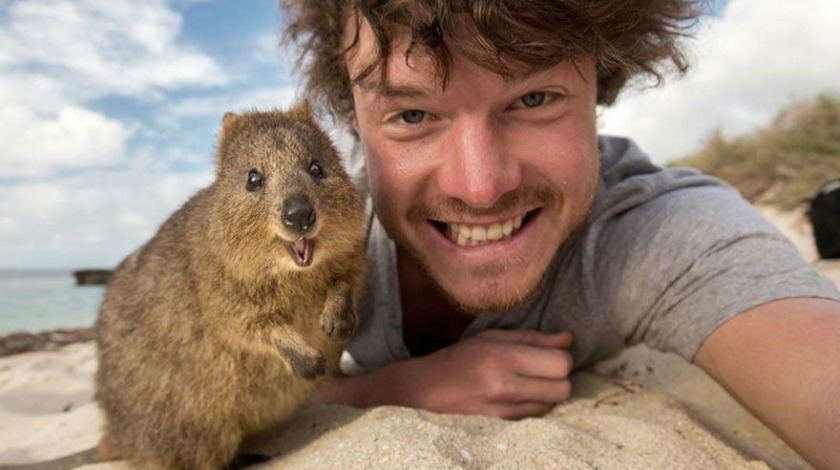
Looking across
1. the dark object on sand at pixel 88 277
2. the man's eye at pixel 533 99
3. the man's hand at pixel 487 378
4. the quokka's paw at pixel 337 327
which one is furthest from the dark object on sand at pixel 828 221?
the dark object on sand at pixel 88 277

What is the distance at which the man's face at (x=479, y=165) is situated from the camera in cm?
272

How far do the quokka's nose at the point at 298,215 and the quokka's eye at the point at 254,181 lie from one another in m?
0.27

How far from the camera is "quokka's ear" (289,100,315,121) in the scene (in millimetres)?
3055

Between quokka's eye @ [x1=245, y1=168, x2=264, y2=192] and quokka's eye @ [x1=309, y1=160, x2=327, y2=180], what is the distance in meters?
0.19

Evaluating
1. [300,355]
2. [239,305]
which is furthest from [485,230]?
[239,305]

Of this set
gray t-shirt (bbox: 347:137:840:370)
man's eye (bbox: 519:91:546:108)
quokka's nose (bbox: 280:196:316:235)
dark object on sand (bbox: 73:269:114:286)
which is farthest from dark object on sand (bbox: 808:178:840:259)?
dark object on sand (bbox: 73:269:114:286)

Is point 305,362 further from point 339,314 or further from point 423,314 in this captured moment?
point 423,314

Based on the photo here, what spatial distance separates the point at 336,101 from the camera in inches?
161

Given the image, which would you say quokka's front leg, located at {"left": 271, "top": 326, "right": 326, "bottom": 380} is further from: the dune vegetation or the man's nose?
the dune vegetation

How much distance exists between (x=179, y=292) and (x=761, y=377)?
2.29 meters

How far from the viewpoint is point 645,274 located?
3059 millimetres

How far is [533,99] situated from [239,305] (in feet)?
4.73

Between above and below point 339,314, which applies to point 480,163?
above

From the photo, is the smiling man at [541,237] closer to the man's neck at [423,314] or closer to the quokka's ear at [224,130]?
the man's neck at [423,314]
